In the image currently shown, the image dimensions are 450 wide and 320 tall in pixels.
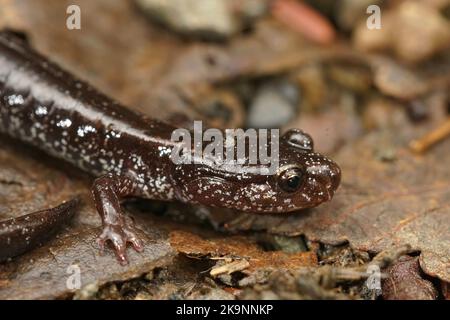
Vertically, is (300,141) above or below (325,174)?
above

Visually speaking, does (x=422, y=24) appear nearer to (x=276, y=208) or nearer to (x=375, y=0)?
(x=375, y=0)

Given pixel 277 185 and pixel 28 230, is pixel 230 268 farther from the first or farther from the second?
pixel 28 230

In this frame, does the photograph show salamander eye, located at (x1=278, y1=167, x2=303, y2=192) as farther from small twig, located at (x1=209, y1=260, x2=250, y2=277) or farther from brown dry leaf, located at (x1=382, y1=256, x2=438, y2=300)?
brown dry leaf, located at (x1=382, y1=256, x2=438, y2=300)

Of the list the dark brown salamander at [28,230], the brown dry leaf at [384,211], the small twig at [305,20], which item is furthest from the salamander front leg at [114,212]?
the small twig at [305,20]

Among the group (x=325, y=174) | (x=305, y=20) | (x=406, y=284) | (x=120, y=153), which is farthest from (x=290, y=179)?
(x=305, y=20)

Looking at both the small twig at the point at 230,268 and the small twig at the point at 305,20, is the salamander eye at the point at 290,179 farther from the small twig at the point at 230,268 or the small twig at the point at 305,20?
the small twig at the point at 305,20

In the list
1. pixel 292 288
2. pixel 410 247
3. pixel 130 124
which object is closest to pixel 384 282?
pixel 410 247
